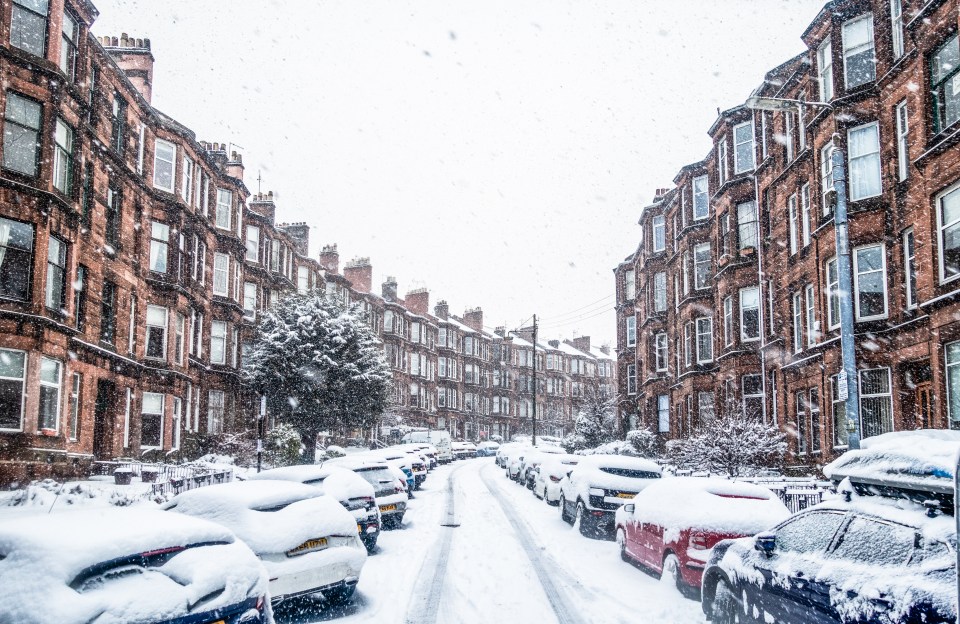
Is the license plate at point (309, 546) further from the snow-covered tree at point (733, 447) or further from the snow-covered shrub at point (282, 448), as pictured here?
the snow-covered shrub at point (282, 448)

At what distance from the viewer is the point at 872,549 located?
507 centimetres

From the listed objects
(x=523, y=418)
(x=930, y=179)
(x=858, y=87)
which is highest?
(x=858, y=87)

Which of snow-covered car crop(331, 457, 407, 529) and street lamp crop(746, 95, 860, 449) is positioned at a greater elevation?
street lamp crop(746, 95, 860, 449)

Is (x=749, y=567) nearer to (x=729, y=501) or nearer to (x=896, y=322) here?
(x=729, y=501)

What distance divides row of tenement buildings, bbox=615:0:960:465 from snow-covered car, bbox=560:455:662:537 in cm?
598

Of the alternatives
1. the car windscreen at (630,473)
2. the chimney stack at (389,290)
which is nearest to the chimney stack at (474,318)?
the chimney stack at (389,290)

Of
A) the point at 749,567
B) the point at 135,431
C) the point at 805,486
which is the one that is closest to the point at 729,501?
the point at 749,567

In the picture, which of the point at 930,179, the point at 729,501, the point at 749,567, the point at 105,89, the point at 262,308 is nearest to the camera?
the point at 749,567

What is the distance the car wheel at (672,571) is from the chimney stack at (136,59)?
91.5 ft

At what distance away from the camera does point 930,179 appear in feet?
54.7

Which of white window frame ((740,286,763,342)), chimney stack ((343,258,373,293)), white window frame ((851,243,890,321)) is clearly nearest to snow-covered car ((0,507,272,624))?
white window frame ((851,243,890,321))

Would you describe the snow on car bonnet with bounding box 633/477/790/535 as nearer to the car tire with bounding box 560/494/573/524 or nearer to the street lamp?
the street lamp

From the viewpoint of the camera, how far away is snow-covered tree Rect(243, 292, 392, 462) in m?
33.8

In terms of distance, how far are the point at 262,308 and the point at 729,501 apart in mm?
36211
